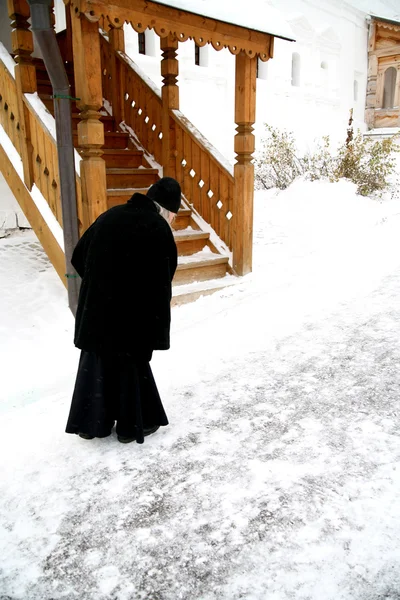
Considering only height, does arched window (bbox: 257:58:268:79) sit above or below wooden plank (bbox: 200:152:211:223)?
above

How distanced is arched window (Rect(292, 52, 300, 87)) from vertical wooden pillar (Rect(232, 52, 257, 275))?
1141cm

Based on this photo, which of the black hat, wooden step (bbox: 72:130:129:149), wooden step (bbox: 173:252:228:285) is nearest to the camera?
the black hat

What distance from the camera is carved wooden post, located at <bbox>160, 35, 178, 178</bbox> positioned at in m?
6.71

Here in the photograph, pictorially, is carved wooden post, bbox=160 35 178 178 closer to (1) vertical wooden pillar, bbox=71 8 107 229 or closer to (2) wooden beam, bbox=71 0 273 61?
(2) wooden beam, bbox=71 0 273 61

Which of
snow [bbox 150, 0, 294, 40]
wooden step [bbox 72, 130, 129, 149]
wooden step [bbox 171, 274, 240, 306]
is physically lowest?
wooden step [bbox 171, 274, 240, 306]

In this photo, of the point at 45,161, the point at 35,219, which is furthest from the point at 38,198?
the point at 45,161

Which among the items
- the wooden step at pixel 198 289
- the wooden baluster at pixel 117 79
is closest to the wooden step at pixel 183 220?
the wooden step at pixel 198 289

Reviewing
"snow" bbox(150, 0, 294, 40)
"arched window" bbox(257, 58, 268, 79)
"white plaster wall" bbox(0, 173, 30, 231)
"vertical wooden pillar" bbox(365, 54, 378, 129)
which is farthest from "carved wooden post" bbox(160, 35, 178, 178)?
"vertical wooden pillar" bbox(365, 54, 378, 129)

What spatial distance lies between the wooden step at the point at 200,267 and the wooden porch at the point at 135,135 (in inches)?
0.5

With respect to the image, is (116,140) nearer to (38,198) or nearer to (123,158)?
(123,158)

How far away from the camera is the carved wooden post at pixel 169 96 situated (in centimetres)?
671

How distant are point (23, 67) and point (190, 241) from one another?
2771 millimetres

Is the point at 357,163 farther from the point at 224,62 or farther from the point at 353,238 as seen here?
the point at 224,62

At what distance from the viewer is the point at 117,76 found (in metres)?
7.58
